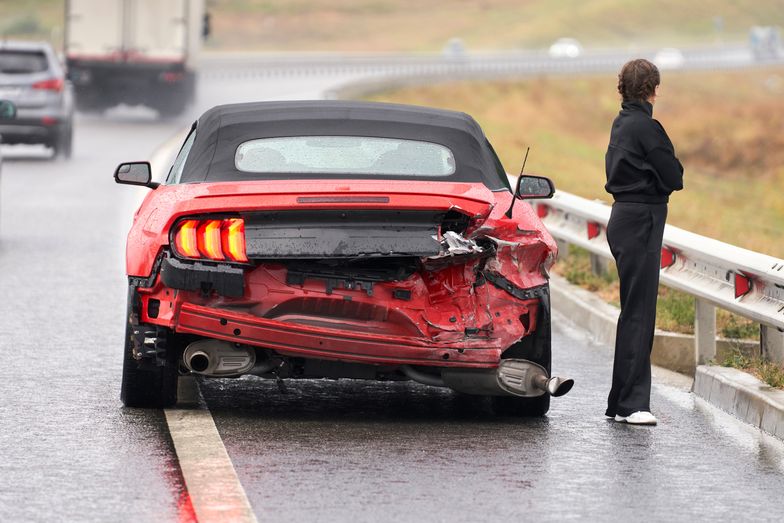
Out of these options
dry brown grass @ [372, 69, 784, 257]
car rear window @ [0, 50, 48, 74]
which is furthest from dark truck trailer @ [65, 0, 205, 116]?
car rear window @ [0, 50, 48, 74]

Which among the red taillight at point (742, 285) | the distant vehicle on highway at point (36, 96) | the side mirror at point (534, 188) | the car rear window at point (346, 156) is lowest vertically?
the distant vehicle on highway at point (36, 96)

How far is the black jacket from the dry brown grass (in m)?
9.58

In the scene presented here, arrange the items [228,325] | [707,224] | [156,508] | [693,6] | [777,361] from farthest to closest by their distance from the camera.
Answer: [693,6] < [707,224] < [777,361] < [228,325] < [156,508]

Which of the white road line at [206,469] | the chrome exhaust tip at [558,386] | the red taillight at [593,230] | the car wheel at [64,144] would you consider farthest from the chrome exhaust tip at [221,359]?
the car wheel at [64,144]

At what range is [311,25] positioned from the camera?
367 feet

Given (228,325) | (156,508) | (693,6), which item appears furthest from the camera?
(693,6)

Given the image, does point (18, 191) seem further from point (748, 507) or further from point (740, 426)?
point (748, 507)

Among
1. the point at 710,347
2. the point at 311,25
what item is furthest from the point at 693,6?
the point at 710,347

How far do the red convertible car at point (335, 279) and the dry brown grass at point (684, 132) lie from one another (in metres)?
10.1

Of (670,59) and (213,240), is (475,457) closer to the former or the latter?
(213,240)

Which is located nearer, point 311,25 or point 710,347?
point 710,347

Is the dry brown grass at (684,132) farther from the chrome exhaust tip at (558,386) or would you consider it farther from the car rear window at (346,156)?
the chrome exhaust tip at (558,386)

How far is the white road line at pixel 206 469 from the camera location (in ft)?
21.4

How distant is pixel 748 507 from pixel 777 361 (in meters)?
2.75
